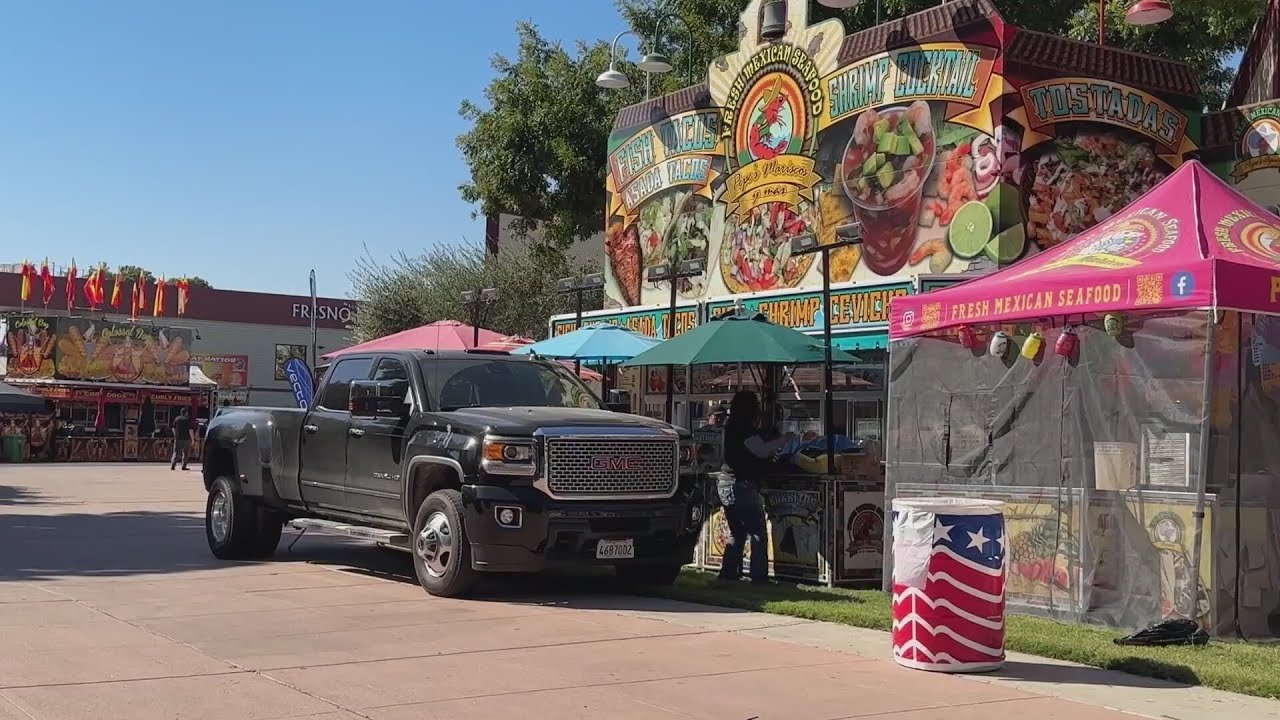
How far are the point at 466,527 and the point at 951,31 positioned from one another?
27.2 ft

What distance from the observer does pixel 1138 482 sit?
30.0 ft

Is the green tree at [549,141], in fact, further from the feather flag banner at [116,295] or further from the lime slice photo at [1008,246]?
the feather flag banner at [116,295]

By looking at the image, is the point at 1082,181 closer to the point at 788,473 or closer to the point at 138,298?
the point at 788,473

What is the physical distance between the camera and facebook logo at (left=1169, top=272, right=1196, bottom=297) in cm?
866

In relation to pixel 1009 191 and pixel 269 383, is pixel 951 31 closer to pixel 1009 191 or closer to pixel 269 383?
pixel 1009 191

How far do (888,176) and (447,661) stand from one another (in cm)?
943

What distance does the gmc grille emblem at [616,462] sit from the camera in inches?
412

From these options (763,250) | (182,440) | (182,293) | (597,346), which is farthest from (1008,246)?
A: (182,293)

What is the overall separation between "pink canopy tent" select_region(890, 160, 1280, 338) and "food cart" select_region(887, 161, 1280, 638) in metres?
0.02

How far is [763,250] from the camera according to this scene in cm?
1714

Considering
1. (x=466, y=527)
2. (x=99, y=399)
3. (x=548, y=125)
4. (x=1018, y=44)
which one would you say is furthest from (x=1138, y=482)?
(x=99, y=399)

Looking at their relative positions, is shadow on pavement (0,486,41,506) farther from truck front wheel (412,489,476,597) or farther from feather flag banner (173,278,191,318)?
feather flag banner (173,278,191,318)

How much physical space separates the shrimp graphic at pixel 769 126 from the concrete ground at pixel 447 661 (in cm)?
746

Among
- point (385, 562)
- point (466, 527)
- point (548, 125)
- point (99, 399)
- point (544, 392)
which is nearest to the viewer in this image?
point (466, 527)
